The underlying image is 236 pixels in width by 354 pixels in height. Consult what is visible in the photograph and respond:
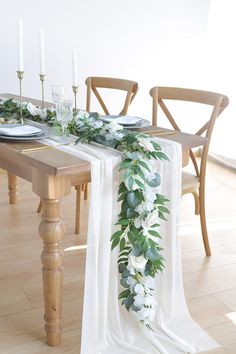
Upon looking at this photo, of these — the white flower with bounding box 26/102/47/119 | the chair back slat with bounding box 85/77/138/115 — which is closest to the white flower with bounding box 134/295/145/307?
the white flower with bounding box 26/102/47/119

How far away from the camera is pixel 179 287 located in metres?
1.77

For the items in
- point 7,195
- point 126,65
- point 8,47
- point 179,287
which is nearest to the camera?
point 179,287

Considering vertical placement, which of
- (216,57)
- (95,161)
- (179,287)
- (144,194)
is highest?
(216,57)

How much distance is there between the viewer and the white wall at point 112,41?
11.2 ft

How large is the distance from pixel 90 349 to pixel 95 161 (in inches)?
26.4

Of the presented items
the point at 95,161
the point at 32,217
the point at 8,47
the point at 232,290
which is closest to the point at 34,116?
the point at 95,161

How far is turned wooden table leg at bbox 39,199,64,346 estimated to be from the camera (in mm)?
1437

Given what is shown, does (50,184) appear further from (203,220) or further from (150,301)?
(203,220)

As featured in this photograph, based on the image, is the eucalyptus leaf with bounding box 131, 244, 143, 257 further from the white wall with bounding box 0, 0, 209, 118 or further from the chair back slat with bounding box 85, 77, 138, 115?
the white wall with bounding box 0, 0, 209, 118

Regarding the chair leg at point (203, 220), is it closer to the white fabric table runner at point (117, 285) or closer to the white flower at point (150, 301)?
the white fabric table runner at point (117, 285)

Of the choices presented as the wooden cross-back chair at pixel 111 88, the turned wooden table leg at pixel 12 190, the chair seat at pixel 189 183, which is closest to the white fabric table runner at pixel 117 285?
the chair seat at pixel 189 183

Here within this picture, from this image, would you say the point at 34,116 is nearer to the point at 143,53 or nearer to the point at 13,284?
the point at 13,284

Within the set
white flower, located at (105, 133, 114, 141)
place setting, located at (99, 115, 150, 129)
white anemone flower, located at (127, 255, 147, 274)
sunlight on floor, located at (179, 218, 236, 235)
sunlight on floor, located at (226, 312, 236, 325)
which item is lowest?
sunlight on floor, located at (179, 218, 236, 235)

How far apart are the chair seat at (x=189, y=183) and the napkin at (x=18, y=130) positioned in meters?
0.79
